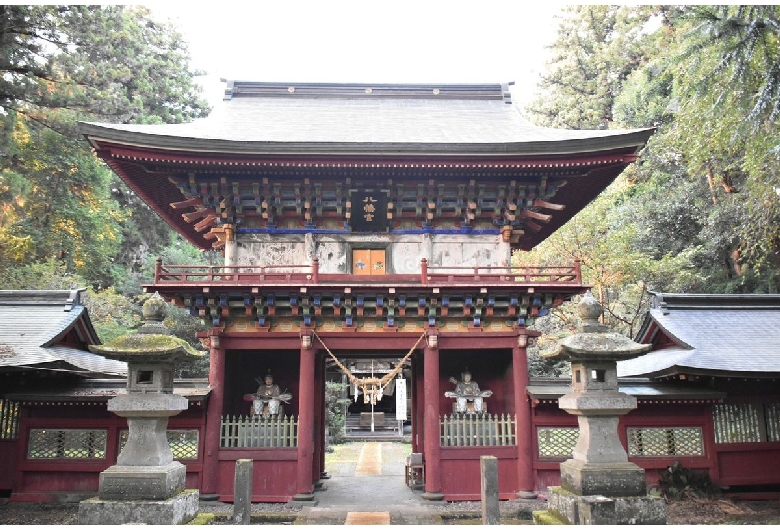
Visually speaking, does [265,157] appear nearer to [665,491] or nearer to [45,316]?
[45,316]

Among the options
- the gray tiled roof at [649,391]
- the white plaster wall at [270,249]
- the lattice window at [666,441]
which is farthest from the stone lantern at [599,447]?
the white plaster wall at [270,249]

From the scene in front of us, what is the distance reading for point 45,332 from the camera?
12133 mm

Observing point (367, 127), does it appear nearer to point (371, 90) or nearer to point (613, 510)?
point (371, 90)

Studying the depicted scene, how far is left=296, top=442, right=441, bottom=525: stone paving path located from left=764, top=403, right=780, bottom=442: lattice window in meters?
7.33

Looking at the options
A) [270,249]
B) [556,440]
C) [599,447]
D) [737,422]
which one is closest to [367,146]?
[270,249]

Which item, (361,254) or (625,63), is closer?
(361,254)

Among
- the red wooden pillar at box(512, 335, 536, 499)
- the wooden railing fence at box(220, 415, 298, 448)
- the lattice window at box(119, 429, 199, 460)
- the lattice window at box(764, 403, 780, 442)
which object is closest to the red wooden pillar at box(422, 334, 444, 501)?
the red wooden pillar at box(512, 335, 536, 499)

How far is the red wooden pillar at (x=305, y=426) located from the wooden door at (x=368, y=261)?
1.97 metres

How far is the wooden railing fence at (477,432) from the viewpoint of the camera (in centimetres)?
1137

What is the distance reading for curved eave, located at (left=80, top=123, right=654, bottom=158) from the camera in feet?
34.7

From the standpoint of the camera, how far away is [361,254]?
1248 cm

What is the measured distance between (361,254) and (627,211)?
16603 mm

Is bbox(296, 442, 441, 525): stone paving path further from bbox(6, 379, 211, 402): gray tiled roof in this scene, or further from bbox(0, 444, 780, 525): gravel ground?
bbox(6, 379, 211, 402): gray tiled roof

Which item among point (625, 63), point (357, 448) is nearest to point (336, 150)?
point (357, 448)
